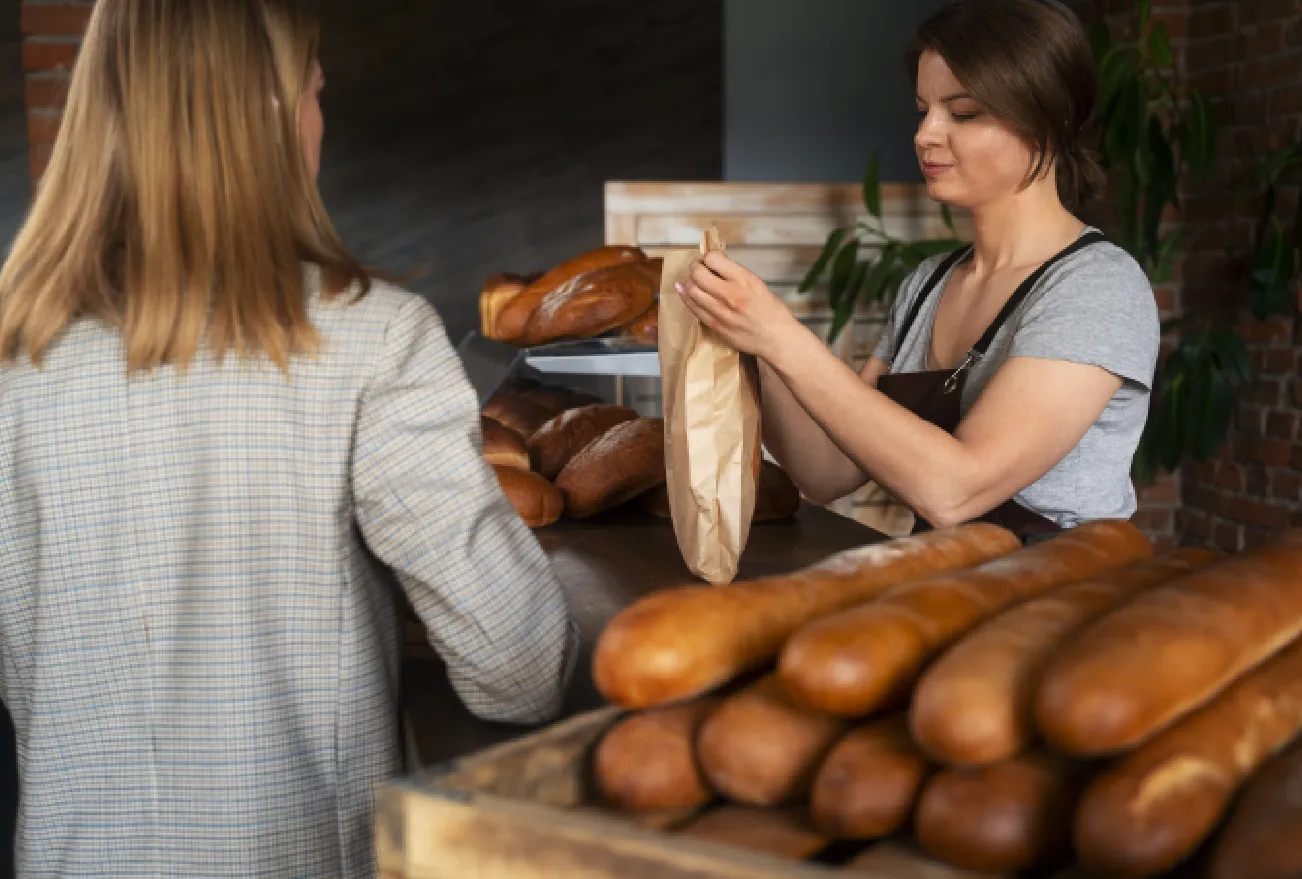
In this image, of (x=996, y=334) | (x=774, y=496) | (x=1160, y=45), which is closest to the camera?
(x=996, y=334)

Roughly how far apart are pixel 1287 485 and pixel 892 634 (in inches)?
143

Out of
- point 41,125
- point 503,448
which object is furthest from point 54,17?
point 503,448

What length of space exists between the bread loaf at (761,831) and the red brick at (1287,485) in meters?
3.63

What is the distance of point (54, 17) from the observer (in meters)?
3.37

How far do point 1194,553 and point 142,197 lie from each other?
2.61 feet

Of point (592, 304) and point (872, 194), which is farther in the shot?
point (872, 194)

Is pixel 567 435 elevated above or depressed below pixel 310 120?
below

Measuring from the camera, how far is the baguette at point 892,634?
66 centimetres

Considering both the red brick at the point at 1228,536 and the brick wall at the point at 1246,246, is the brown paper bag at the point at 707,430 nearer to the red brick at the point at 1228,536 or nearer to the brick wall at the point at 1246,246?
the brick wall at the point at 1246,246

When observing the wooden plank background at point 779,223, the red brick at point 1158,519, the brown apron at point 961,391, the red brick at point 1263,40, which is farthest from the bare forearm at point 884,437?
the red brick at point 1158,519

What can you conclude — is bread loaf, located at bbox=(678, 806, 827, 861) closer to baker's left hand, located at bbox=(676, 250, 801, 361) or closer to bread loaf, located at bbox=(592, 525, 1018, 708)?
bread loaf, located at bbox=(592, 525, 1018, 708)

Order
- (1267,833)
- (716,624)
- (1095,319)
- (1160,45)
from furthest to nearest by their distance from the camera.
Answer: (1160,45) < (1095,319) < (716,624) < (1267,833)

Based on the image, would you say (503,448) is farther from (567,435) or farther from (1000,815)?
(1000,815)

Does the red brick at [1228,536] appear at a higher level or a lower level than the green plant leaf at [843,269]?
lower
